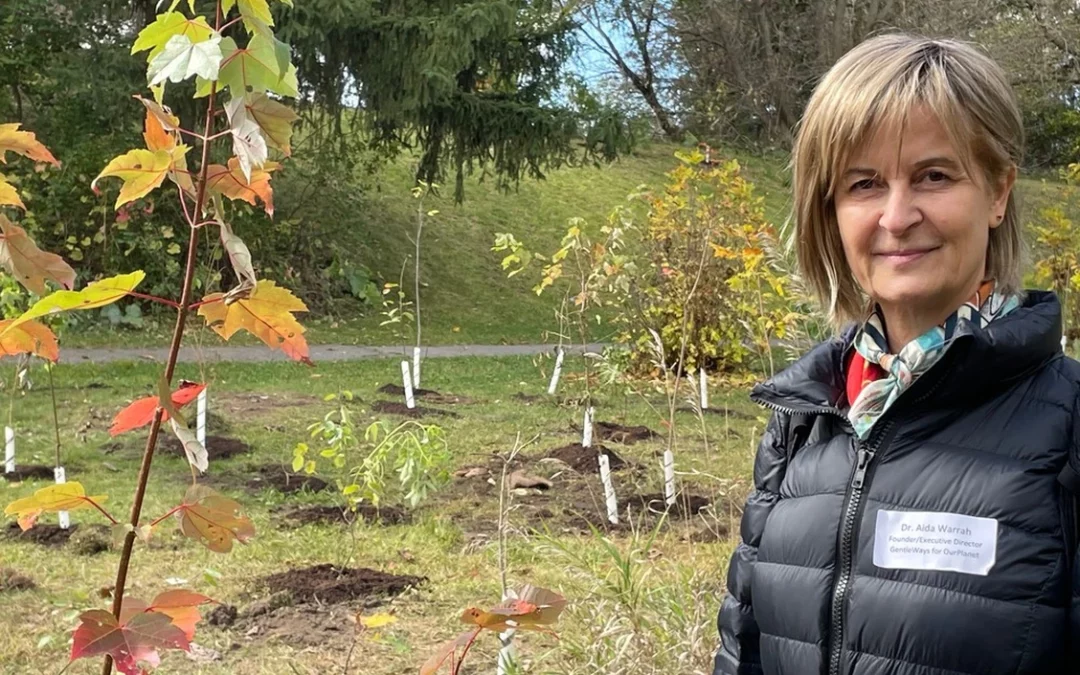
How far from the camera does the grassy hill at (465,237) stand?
1531 centimetres

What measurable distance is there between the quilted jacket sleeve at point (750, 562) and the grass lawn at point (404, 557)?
0.88 m

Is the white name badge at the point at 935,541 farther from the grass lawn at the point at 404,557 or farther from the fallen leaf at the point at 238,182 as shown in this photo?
the grass lawn at the point at 404,557

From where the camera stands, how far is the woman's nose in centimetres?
146

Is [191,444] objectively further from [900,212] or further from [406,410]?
[406,410]

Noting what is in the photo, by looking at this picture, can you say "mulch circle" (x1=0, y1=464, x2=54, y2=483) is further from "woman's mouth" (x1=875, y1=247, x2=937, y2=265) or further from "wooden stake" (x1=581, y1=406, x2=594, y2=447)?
"woman's mouth" (x1=875, y1=247, x2=937, y2=265)

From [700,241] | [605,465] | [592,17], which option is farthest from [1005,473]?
[592,17]

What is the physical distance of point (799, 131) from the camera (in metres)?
1.68

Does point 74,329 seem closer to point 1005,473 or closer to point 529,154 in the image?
point 529,154

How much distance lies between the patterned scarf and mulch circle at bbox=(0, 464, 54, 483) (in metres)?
5.72

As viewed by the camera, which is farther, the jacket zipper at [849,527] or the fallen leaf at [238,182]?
the jacket zipper at [849,527]

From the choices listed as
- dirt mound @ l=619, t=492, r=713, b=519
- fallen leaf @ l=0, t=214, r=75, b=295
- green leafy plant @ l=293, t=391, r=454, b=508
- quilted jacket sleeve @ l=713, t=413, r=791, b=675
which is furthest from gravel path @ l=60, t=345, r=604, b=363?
fallen leaf @ l=0, t=214, r=75, b=295

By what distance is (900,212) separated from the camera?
4.80 ft

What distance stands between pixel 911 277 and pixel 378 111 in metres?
13.8

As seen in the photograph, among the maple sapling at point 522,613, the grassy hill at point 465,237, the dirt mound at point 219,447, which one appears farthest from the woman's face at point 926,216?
the grassy hill at point 465,237
